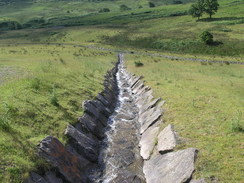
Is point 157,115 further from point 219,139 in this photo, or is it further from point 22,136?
point 22,136

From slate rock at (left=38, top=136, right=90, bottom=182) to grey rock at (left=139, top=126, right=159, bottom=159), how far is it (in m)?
4.87

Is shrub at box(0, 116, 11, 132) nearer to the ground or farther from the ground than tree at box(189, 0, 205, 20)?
nearer to the ground

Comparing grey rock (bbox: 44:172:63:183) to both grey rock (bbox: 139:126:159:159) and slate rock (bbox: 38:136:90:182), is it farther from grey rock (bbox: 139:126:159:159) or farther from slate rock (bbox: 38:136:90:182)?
grey rock (bbox: 139:126:159:159)

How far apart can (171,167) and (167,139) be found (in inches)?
125

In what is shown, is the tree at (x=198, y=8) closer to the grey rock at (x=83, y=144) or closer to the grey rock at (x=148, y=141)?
the grey rock at (x=148, y=141)

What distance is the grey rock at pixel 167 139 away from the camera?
16.4 metres

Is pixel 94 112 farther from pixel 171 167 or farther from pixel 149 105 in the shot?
pixel 171 167

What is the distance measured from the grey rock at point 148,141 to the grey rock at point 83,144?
12.3 feet

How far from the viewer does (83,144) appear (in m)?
17.5

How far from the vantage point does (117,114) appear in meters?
27.2

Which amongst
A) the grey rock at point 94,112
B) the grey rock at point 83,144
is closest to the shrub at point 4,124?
the grey rock at point 83,144

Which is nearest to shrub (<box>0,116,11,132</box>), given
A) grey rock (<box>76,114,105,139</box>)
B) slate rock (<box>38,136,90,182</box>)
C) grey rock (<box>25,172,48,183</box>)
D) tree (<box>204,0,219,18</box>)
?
slate rock (<box>38,136,90,182</box>)

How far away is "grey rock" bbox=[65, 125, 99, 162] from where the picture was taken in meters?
17.0

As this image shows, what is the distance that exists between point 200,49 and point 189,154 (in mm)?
83360
